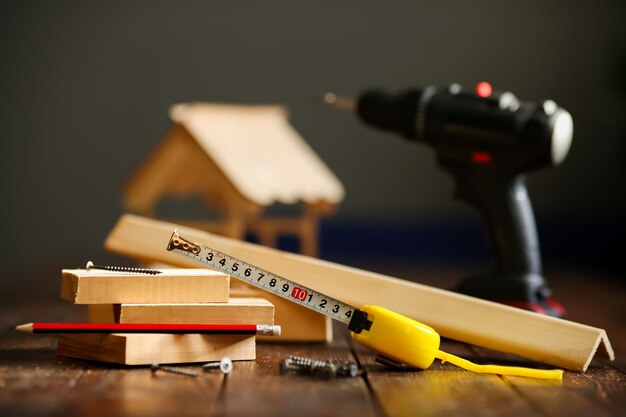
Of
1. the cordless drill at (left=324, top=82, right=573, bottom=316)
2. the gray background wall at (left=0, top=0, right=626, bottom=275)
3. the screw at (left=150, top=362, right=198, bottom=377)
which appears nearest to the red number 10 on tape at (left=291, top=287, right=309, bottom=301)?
the screw at (left=150, top=362, right=198, bottom=377)

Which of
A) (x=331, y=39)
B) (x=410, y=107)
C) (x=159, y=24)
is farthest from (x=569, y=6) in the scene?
(x=410, y=107)

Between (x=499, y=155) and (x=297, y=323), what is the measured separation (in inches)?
23.3

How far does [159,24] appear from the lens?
4.35 metres

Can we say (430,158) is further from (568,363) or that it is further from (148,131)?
(568,363)

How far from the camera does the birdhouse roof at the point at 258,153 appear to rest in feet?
8.82

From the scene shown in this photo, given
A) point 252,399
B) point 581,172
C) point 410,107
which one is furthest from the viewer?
point 581,172

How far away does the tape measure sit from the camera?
142 cm

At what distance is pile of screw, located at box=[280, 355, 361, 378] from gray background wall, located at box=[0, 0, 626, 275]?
9.48ft

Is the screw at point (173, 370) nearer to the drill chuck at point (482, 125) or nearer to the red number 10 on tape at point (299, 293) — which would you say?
the red number 10 on tape at point (299, 293)

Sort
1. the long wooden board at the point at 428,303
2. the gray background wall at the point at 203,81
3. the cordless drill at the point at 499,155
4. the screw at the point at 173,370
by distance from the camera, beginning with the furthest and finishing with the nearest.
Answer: the gray background wall at the point at 203,81 → the cordless drill at the point at 499,155 → the long wooden board at the point at 428,303 → the screw at the point at 173,370

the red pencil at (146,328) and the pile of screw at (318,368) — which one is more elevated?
the red pencil at (146,328)

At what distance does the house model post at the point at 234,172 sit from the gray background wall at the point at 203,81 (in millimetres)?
1280

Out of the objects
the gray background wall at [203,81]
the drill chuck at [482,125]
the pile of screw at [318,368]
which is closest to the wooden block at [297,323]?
the pile of screw at [318,368]

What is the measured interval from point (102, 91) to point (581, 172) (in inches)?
87.5
